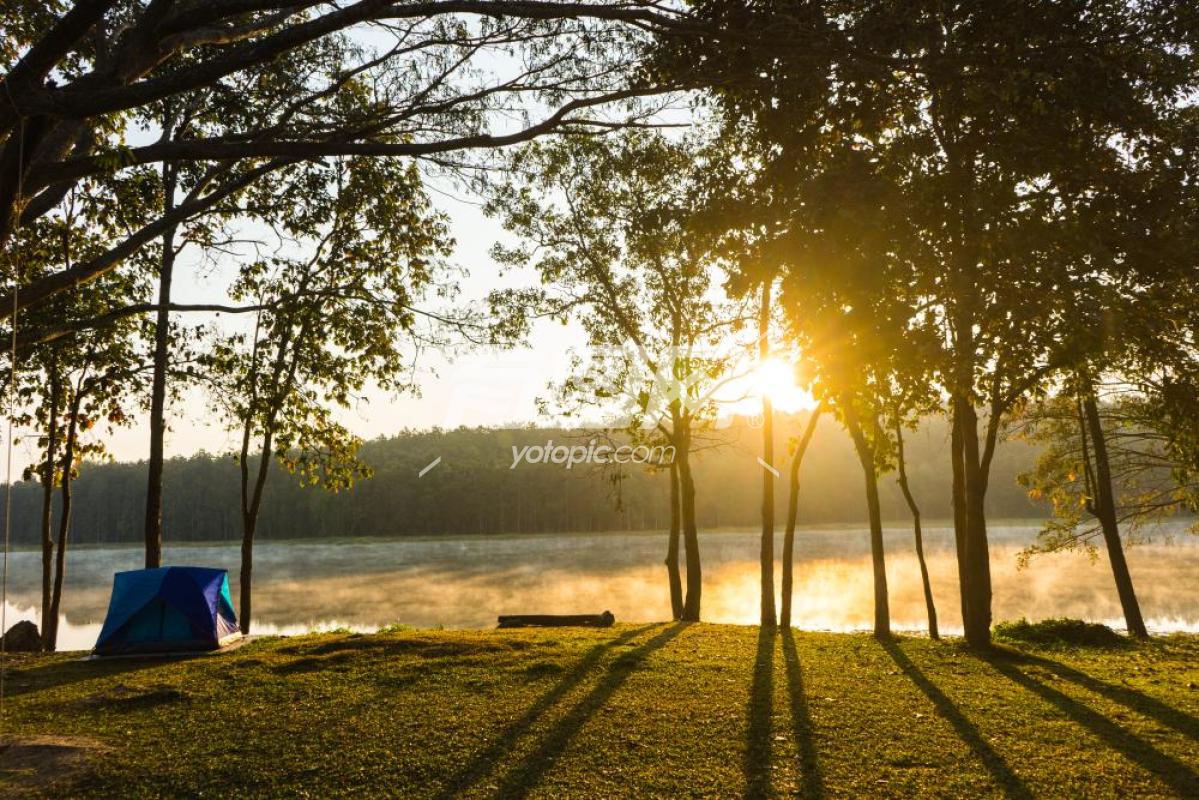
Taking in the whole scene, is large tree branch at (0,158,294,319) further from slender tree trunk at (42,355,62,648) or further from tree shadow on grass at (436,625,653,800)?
slender tree trunk at (42,355,62,648)

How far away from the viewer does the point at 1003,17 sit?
860 cm

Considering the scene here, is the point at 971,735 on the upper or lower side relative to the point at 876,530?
lower

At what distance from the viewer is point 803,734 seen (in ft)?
25.6

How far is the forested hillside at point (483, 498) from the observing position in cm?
9119

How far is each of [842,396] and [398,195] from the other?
805cm

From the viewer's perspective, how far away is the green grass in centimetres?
645

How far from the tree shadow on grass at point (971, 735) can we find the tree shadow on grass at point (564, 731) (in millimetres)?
3861

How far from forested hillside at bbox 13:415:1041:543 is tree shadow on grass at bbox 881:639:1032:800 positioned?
70941 millimetres

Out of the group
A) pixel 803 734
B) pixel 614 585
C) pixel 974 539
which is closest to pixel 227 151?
pixel 803 734

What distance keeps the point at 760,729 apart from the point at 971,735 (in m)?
2.14

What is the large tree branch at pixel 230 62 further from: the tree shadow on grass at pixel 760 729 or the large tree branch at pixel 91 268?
the tree shadow on grass at pixel 760 729

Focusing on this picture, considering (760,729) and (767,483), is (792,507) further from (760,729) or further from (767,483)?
(760,729)

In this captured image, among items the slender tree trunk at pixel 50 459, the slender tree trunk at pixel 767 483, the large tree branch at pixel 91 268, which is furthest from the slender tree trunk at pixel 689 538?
the slender tree trunk at pixel 50 459

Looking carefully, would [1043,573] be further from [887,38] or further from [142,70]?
[142,70]
